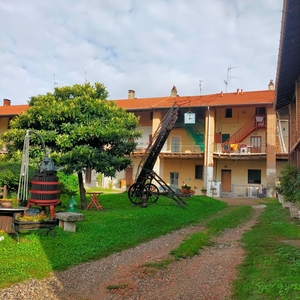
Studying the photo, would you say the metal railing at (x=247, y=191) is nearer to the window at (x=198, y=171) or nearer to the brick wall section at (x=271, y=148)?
the brick wall section at (x=271, y=148)

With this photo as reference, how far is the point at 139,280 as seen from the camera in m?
4.95

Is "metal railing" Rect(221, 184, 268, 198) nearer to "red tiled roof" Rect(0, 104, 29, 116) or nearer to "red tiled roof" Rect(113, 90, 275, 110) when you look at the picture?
"red tiled roof" Rect(113, 90, 275, 110)

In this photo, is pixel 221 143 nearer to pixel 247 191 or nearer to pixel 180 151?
pixel 180 151

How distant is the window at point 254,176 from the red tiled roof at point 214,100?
253 inches

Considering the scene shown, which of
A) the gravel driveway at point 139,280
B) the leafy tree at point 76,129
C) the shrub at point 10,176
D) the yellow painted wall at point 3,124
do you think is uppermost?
the yellow painted wall at point 3,124

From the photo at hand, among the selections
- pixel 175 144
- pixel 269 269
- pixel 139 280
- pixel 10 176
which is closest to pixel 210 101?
pixel 175 144

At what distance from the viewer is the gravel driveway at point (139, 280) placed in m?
4.34

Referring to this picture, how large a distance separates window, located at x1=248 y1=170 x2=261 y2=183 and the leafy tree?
19.1 metres

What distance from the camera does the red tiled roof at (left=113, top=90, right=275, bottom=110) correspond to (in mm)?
27214

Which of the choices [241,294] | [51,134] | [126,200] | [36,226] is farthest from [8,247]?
[126,200]

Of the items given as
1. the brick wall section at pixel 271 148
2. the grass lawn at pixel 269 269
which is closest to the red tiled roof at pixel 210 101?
the brick wall section at pixel 271 148

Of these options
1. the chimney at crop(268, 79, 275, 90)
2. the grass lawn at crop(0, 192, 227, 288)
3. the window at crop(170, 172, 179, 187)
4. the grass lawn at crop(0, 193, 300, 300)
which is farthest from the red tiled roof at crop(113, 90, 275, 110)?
the grass lawn at crop(0, 193, 300, 300)

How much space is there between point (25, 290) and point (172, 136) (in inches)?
1104

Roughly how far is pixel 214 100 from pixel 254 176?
763 cm
